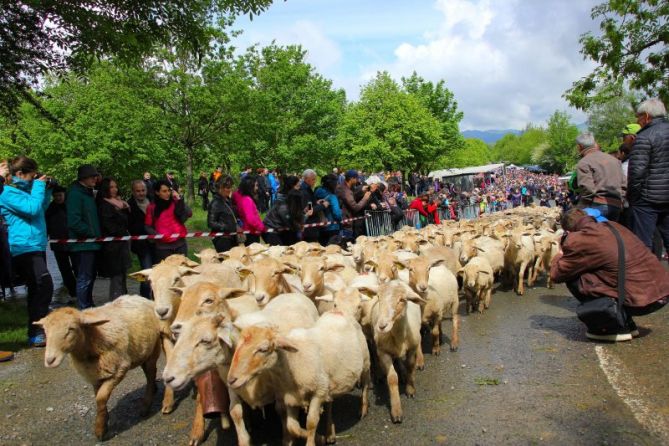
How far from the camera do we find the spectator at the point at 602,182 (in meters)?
6.40

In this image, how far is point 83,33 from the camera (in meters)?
7.52

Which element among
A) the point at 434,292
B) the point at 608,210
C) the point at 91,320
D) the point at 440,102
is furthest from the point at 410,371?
the point at 440,102

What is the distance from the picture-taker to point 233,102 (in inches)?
778

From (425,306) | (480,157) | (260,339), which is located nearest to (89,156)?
(425,306)

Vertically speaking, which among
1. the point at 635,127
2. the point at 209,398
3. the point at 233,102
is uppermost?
the point at 233,102

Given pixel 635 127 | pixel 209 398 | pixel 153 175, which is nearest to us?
pixel 209 398

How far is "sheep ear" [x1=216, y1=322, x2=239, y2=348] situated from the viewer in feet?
11.3

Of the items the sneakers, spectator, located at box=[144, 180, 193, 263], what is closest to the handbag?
spectator, located at box=[144, 180, 193, 263]

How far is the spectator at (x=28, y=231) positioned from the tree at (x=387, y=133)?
3885cm

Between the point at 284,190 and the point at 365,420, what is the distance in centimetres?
557

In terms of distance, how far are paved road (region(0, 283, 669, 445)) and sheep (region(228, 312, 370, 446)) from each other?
480 mm

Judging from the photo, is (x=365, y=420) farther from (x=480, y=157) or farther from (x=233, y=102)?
(x=480, y=157)

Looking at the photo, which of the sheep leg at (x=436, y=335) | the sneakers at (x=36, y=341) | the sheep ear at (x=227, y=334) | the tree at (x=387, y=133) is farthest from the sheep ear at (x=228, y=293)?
the tree at (x=387, y=133)

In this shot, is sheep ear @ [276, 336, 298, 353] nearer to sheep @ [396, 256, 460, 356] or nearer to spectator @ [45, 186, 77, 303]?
sheep @ [396, 256, 460, 356]
